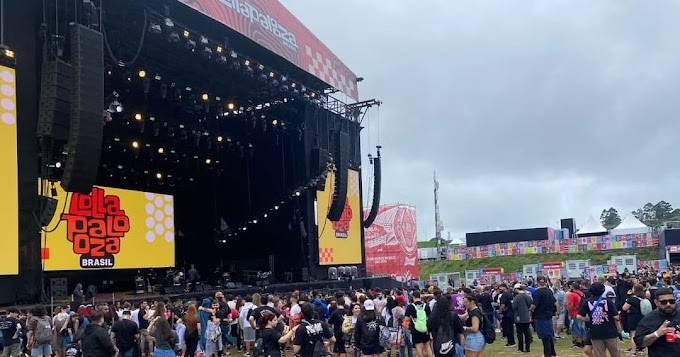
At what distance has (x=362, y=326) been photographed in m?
7.54

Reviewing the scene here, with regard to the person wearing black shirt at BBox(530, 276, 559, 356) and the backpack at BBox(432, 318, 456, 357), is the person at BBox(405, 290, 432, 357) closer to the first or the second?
the backpack at BBox(432, 318, 456, 357)

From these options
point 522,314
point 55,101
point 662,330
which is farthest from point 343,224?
point 662,330

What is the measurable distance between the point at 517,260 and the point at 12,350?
39197 mm

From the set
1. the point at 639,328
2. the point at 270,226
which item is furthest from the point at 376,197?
the point at 639,328

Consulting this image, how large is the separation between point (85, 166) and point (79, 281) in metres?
11.4

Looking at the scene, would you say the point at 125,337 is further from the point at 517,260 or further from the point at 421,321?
the point at 517,260

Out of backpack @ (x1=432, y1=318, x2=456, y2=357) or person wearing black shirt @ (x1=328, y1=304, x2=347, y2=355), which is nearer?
backpack @ (x1=432, y1=318, x2=456, y2=357)

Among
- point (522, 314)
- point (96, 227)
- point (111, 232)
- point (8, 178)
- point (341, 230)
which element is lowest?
point (522, 314)

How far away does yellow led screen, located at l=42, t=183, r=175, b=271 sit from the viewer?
53.4ft

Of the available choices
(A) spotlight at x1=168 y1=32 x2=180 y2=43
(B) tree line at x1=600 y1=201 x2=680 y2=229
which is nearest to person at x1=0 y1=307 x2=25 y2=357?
(A) spotlight at x1=168 y1=32 x2=180 y2=43

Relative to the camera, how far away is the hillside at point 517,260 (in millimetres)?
40562

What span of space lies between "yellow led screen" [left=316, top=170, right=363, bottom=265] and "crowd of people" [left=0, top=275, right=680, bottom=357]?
11279 mm

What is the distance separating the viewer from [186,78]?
18828mm

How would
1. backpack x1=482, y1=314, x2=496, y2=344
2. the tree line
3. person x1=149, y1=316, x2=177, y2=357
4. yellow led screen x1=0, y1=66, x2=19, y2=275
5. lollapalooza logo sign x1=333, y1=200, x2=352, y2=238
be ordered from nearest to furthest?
person x1=149, y1=316, x2=177, y2=357 < backpack x1=482, y1=314, x2=496, y2=344 < yellow led screen x1=0, y1=66, x2=19, y2=275 < lollapalooza logo sign x1=333, y1=200, x2=352, y2=238 < the tree line
